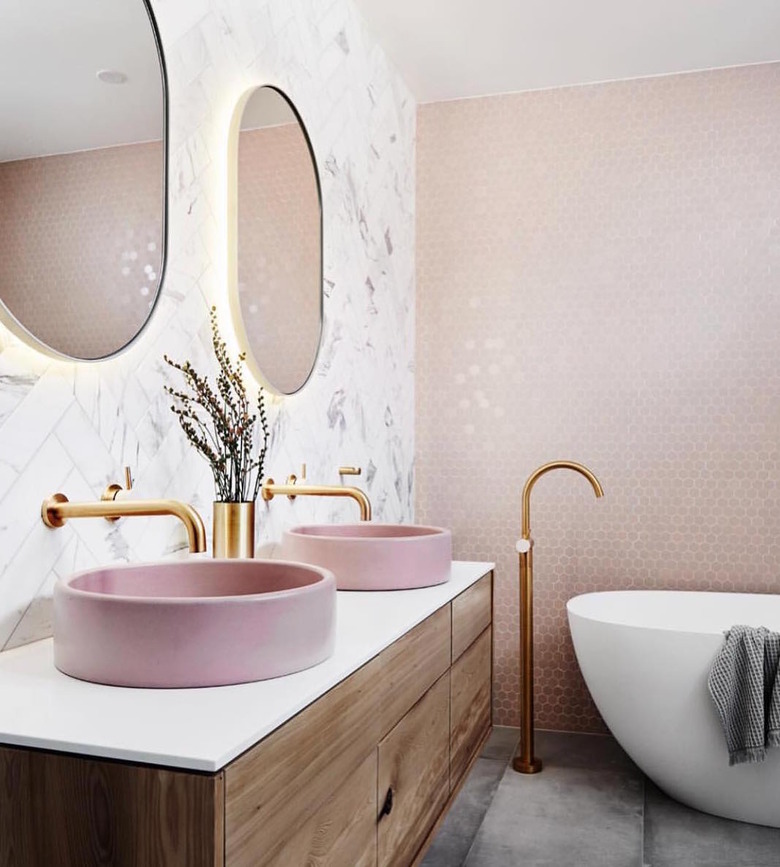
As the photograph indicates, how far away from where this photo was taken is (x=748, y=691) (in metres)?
2.35

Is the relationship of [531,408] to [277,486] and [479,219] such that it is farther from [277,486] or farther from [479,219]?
[277,486]

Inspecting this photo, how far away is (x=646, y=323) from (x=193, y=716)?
2.67 m

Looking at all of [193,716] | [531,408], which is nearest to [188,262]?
[193,716]

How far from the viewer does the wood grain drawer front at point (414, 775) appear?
1.49 m

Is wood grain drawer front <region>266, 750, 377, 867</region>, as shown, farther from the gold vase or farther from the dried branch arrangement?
the dried branch arrangement

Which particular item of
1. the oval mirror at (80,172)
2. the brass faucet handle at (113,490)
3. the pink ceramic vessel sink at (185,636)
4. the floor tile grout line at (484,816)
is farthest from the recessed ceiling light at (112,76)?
the floor tile grout line at (484,816)

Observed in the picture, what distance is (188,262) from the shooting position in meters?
1.81

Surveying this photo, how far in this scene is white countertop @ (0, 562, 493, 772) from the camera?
90 cm

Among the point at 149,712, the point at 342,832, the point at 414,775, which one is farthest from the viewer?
the point at 414,775

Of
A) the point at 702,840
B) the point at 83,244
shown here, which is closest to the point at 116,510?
the point at 83,244

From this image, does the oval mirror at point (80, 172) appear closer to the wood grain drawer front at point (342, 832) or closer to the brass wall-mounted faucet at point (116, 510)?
the brass wall-mounted faucet at point (116, 510)

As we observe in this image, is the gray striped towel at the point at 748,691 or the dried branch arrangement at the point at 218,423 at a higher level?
the dried branch arrangement at the point at 218,423

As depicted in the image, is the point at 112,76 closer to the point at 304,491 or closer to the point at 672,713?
the point at 304,491

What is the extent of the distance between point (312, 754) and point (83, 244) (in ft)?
3.05
